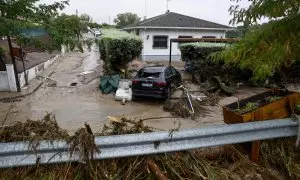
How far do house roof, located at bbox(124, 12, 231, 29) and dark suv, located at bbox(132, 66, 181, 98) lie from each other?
16369 millimetres

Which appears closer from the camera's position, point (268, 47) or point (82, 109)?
point (268, 47)

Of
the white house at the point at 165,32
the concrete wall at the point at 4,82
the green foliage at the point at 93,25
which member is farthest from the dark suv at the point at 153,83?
the white house at the point at 165,32

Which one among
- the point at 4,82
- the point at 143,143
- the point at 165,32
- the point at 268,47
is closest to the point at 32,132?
the point at 143,143

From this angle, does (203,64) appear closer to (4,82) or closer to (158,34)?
(158,34)

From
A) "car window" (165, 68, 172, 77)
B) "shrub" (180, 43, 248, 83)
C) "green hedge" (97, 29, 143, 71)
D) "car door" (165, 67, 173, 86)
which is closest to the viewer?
"car door" (165, 67, 173, 86)

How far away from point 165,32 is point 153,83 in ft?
60.3

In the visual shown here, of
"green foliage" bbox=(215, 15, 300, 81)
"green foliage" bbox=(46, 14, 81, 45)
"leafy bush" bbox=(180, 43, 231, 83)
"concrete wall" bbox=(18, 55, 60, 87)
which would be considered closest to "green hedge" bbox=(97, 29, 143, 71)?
"leafy bush" bbox=(180, 43, 231, 83)

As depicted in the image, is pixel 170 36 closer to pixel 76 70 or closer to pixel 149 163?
pixel 76 70

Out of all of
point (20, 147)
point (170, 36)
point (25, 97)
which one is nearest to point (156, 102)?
point (25, 97)

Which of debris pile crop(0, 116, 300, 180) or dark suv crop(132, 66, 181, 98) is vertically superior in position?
debris pile crop(0, 116, 300, 180)

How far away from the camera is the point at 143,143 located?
371 cm

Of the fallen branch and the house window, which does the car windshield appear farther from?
the house window

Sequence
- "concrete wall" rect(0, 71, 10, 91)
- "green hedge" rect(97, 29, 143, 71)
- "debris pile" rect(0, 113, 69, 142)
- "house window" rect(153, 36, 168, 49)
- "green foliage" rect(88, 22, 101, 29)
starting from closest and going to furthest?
"debris pile" rect(0, 113, 69, 142) < "green foliage" rect(88, 22, 101, 29) < "concrete wall" rect(0, 71, 10, 91) < "green hedge" rect(97, 29, 143, 71) < "house window" rect(153, 36, 168, 49)

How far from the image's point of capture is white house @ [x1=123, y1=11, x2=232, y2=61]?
32.4 metres
